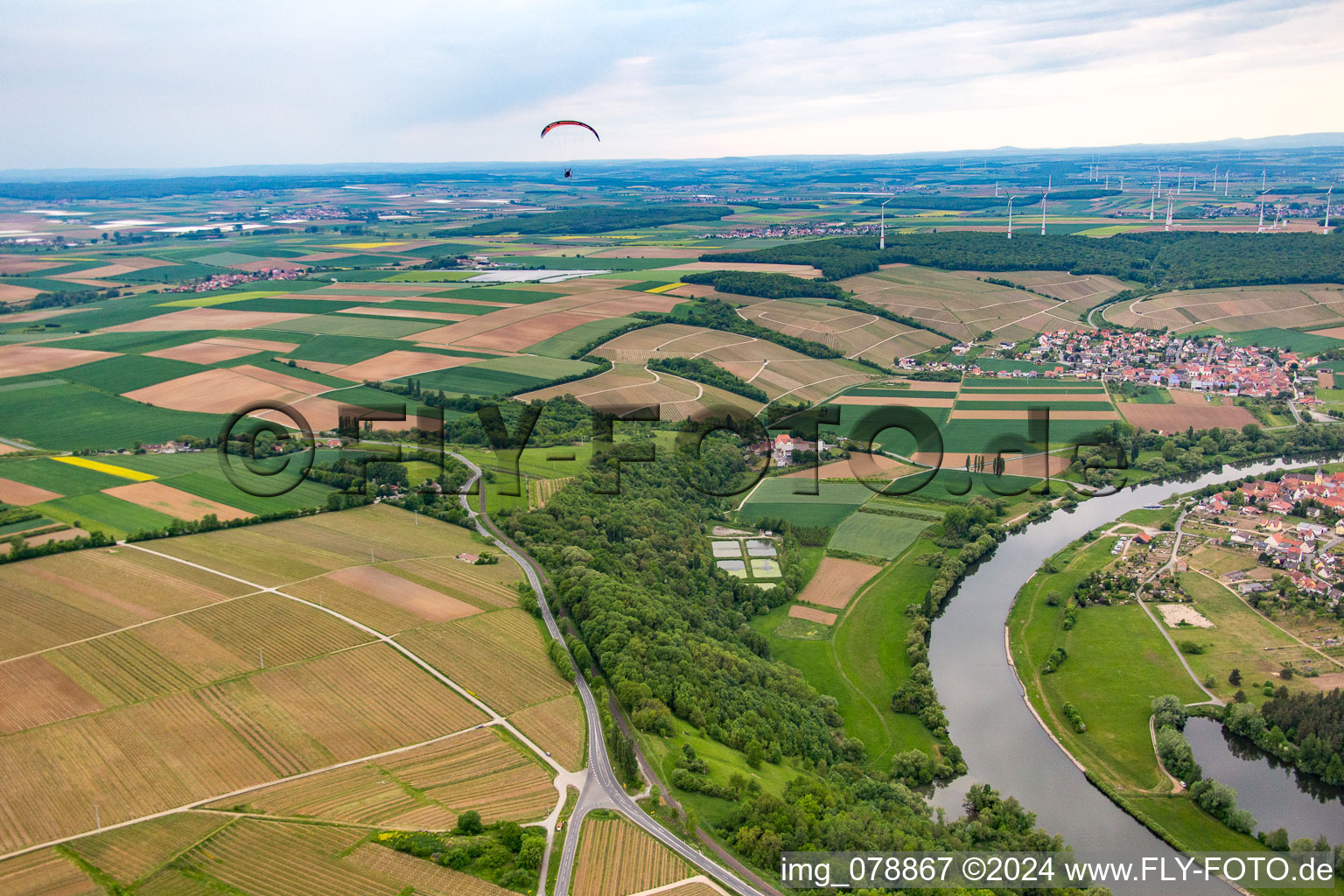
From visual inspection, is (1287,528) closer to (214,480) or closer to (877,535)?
(877,535)

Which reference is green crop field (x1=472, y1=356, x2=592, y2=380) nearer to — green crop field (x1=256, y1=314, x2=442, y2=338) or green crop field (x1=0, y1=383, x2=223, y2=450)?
green crop field (x1=256, y1=314, x2=442, y2=338)

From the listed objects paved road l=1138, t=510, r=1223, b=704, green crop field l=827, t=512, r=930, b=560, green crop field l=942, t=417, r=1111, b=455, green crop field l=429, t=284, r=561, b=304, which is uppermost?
green crop field l=429, t=284, r=561, b=304

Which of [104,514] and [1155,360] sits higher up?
[104,514]

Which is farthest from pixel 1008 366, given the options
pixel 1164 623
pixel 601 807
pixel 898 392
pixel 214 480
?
pixel 601 807

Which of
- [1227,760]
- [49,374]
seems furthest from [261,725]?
[49,374]

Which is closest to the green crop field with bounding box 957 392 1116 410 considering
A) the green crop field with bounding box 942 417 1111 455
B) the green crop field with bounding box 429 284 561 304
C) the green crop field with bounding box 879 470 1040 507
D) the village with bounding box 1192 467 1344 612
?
the green crop field with bounding box 942 417 1111 455

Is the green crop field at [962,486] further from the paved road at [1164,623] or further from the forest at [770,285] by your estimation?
the forest at [770,285]
